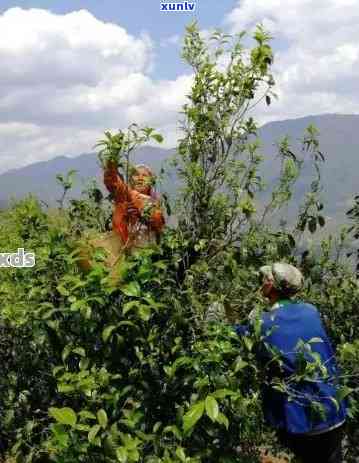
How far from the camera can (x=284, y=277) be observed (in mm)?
4984

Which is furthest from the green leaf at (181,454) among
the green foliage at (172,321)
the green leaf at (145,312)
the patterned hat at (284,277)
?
the patterned hat at (284,277)

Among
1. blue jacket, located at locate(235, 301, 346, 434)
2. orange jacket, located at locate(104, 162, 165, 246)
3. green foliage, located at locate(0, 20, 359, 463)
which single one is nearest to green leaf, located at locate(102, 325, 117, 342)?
green foliage, located at locate(0, 20, 359, 463)

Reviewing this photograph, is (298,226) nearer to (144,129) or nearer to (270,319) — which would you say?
(270,319)

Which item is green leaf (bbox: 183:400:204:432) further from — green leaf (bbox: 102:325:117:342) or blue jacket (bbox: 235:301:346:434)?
blue jacket (bbox: 235:301:346:434)

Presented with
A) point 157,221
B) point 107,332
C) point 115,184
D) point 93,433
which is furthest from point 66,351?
point 115,184

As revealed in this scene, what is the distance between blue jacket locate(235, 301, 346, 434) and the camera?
15.2 feet

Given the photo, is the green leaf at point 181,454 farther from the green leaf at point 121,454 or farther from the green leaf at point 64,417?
the green leaf at point 64,417

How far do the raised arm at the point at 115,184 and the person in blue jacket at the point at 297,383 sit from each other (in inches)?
58.5

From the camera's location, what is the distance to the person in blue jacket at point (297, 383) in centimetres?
463

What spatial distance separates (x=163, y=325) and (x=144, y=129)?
1489 millimetres

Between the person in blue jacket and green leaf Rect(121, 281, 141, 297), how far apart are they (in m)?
0.87

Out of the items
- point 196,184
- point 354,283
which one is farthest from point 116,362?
point 354,283

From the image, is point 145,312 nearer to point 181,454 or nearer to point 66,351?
point 66,351

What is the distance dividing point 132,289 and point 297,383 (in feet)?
5.04
